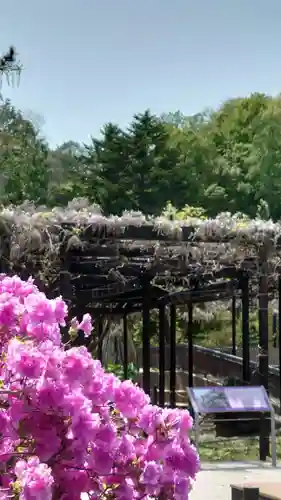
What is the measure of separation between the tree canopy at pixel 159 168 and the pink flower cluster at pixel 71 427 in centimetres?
3156

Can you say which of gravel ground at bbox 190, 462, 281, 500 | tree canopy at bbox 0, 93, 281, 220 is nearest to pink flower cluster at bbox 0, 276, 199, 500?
gravel ground at bbox 190, 462, 281, 500

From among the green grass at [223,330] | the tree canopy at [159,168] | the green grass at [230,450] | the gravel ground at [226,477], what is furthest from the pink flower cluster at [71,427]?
the tree canopy at [159,168]

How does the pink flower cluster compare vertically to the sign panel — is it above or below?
above

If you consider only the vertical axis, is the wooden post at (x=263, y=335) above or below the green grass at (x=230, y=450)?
above

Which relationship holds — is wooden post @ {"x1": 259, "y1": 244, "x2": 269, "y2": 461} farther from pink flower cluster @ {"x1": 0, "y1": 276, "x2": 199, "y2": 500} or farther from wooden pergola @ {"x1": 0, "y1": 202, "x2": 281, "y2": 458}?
pink flower cluster @ {"x1": 0, "y1": 276, "x2": 199, "y2": 500}

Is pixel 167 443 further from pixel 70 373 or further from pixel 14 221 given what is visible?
pixel 14 221

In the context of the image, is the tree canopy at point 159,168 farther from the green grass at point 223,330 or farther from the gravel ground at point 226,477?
the gravel ground at point 226,477

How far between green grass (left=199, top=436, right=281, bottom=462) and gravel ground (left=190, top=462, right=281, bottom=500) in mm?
649

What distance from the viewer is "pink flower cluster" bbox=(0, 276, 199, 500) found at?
2238mm

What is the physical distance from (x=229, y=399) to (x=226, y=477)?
3.51 feet

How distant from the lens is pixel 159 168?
4094 centimetres

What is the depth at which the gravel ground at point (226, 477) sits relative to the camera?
6.86 metres

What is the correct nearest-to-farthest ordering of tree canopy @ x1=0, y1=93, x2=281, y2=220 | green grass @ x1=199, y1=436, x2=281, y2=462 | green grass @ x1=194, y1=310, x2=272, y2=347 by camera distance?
1. green grass @ x1=199, y1=436, x2=281, y2=462
2. green grass @ x1=194, y1=310, x2=272, y2=347
3. tree canopy @ x1=0, y1=93, x2=281, y2=220

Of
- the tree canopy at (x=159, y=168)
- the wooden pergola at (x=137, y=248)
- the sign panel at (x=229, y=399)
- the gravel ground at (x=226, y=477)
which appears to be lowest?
the gravel ground at (x=226, y=477)
